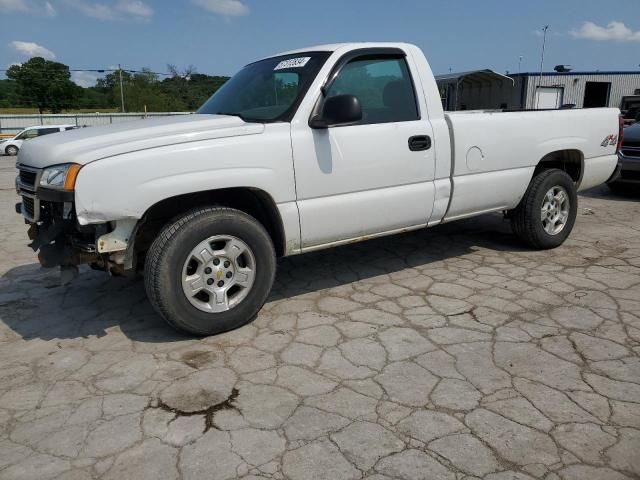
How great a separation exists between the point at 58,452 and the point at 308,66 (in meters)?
2.95

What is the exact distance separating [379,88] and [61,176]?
7.86 ft

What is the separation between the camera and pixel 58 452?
7.84 ft

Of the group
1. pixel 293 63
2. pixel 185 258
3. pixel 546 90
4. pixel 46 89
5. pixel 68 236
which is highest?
pixel 46 89

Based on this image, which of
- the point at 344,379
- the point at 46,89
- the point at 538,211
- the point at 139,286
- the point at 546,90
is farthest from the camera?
the point at 46,89

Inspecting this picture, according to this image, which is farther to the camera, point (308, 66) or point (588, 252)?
point (588, 252)

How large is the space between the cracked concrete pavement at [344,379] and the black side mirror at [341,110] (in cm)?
141

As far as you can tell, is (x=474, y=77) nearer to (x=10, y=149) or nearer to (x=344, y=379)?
(x=344, y=379)

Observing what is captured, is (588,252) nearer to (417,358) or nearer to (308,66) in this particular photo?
(417,358)

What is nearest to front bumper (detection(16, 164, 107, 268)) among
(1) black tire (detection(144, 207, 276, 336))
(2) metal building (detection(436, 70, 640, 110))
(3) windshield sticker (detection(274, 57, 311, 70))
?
(1) black tire (detection(144, 207, 276, 336))

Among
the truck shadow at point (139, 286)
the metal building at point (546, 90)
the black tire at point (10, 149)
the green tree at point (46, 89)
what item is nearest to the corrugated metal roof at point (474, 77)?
the metal building at point (546, 90)

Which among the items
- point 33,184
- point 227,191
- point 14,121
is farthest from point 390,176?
point 14,121

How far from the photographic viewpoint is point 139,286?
4.57m

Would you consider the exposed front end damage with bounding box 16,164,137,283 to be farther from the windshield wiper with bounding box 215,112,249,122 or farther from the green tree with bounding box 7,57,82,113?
the green tree with bounding box 7,57,82,113

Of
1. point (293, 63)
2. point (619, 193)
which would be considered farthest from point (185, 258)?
point (619, 193)
